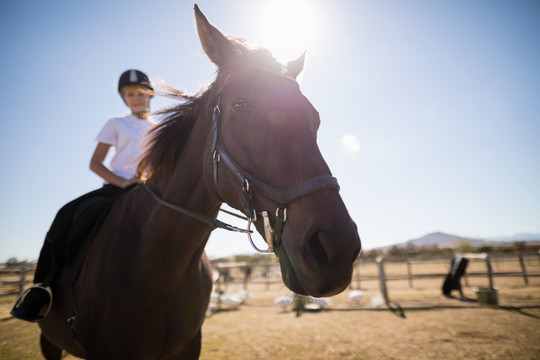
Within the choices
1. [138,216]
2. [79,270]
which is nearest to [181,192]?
[138,216]

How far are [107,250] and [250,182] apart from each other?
5.23 ft

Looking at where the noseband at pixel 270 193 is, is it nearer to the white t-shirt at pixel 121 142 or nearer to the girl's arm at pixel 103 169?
the girl's arm at pixel 103 169

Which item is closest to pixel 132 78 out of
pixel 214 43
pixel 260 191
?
pixel 214 43

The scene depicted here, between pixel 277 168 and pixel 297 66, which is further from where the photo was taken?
pixel 297 66

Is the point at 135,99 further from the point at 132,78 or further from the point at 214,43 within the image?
the point at 214,43

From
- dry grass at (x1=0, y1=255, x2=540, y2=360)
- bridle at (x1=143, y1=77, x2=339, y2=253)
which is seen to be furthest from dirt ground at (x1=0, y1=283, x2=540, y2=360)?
bridle at (x1=143, y1=77, x2=339, y2=253)

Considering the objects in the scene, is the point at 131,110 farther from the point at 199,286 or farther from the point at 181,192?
the point at 199,286

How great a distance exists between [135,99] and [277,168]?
2959mm

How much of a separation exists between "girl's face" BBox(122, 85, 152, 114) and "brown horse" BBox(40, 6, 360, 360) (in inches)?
54.1

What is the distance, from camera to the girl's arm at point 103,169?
278 centimetres

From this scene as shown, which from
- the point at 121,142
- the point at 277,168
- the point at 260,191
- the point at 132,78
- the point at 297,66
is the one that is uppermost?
the point at 132,78

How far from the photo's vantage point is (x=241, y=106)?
160cm

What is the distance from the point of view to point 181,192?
204cm

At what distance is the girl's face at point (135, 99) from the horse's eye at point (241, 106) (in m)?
2.32
